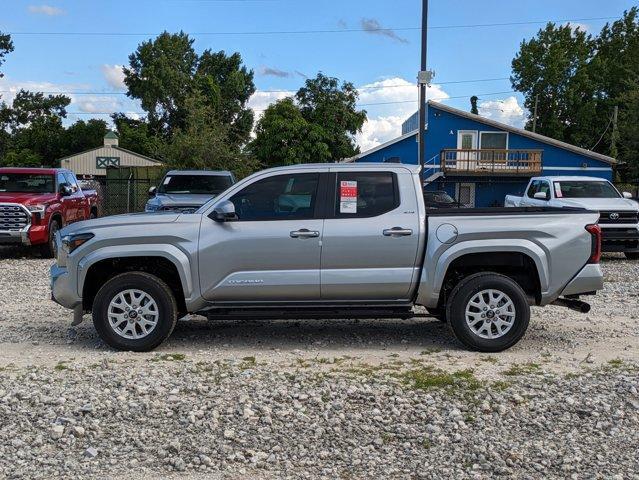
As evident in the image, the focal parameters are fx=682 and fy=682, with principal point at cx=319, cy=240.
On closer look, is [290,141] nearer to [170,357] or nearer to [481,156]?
[481,156]

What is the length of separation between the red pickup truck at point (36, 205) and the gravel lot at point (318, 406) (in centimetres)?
691

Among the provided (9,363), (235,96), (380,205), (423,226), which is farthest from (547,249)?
(235,96)

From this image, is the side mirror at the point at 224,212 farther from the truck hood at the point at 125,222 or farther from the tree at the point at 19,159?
the tree at the point at 19,159

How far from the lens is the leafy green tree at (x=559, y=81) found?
60.2 metres

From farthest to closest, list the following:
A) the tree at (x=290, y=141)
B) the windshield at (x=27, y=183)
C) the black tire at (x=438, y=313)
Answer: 1. the tree at (x=290, y=141)
2. the windshield at (x=27, y=183)
3. the black tire at (x=438, y=313)

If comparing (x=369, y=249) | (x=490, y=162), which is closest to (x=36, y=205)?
(x=369, y=249)

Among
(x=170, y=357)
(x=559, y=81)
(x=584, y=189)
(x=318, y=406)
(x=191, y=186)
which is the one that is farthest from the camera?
(x=559, y=81)

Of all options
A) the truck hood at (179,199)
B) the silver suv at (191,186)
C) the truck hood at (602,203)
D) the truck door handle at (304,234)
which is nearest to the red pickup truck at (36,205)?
the silver suv at (191,186)

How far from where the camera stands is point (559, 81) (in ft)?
202

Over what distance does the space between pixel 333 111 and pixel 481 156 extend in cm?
965

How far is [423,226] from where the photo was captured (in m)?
6.63

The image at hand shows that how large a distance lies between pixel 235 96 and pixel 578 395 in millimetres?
66092

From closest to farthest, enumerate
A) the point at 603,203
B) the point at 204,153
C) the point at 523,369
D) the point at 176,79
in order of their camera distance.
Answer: the point at 523,369
the point at 603,203
the point at 204,153
the point at 176,79

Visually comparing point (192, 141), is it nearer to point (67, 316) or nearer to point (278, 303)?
point (67, 316)
